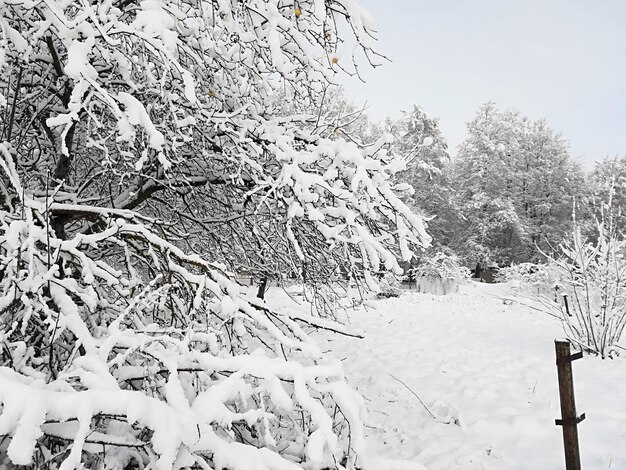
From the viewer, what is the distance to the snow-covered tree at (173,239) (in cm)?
147

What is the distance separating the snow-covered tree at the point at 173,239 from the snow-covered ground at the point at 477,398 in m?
0.50

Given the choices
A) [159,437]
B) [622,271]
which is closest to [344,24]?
[159,437]

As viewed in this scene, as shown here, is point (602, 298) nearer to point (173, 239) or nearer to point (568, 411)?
point (568, 411)

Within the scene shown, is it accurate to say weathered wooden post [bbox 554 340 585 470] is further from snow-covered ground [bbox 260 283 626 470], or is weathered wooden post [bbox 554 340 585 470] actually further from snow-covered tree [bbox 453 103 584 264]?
snow-covered tree [bbox 453 103 584 264]

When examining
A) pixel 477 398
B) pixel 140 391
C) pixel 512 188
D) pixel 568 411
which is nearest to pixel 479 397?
pixel 477 398

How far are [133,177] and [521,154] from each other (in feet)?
93.7

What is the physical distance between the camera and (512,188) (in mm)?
27781

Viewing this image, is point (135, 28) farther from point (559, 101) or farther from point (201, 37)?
point (559, 101)

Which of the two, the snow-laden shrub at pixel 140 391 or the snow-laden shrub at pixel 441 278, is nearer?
the snow-laden shrub at pixel 140 391

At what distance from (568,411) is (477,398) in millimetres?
2024

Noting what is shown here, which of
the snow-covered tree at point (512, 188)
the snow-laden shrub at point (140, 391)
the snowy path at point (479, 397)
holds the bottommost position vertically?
the snowy path at point (479, 397)

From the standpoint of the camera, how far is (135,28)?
219 cm

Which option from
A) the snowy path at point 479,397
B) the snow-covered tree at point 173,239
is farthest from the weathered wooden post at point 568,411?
the snow-covered tree at point 173,239

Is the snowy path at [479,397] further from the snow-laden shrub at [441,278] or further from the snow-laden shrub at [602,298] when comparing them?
the snow-laden shrub at [441,278]
